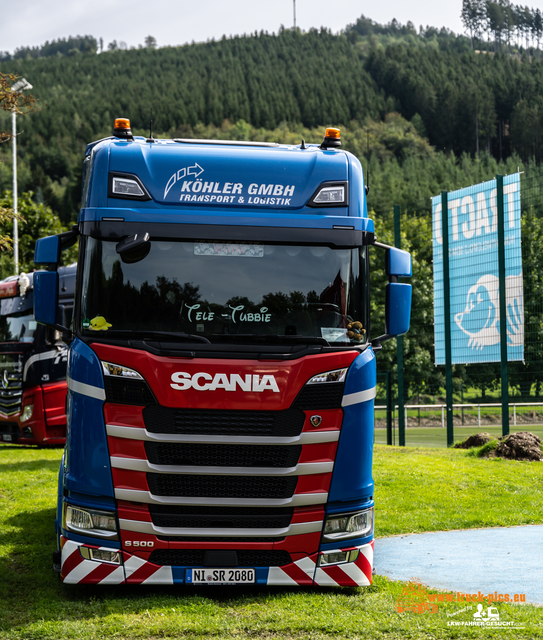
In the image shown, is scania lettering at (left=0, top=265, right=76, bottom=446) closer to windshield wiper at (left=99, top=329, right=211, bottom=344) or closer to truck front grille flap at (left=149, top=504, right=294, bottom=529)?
windshield wiper at (left=99, top=329, right=211, bottom=344)

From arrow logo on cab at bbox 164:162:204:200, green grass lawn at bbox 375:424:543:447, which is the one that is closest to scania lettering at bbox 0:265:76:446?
green grass lawn at bbox 375:424:543:447

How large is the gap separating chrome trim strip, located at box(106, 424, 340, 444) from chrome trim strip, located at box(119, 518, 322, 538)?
61 centimetres

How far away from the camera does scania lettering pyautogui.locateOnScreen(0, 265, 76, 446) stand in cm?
1736

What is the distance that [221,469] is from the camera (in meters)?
5.51

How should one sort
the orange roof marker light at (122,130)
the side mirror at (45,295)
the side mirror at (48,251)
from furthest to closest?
the orange roof marker light at (122,130) < the side mirror at (48,251) < the side mirror at (45,295)

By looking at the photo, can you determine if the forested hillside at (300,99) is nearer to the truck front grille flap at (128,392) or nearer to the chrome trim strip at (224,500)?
the truck front grille flap at (128,392)

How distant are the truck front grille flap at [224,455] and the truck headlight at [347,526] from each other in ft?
1.80

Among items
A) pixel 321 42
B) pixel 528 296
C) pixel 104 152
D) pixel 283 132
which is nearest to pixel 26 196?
pixel 528 296

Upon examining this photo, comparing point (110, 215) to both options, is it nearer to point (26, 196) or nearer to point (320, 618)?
point (320, 618)

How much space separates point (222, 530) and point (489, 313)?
1068cm

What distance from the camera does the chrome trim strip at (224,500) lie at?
5477 millimetres

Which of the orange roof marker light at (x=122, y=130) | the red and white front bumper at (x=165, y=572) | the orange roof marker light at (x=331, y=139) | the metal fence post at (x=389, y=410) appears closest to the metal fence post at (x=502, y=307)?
the metal fence post at (x=389, y=410)

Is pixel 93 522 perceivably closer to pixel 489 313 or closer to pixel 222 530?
pixel 222 530

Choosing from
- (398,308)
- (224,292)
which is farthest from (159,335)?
(398,308)
